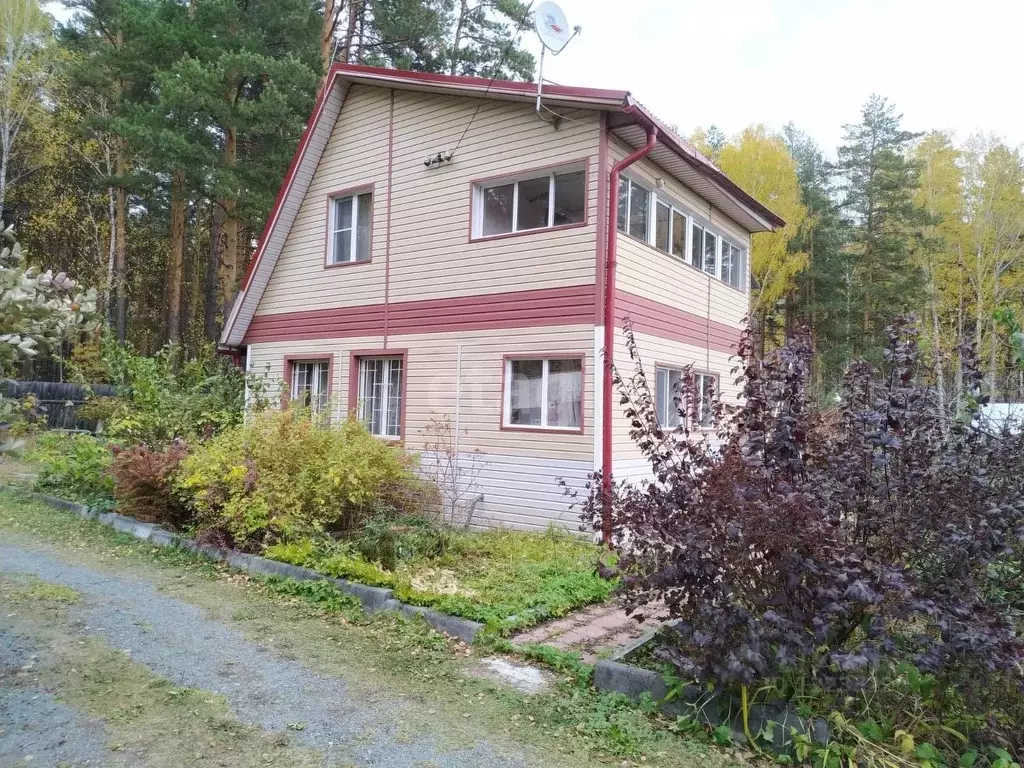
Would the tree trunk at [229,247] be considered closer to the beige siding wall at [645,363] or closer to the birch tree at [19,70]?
the birch tree at [19,70]

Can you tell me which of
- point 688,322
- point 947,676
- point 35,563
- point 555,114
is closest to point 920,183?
point 688,322

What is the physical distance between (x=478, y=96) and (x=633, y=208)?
9.73 ft

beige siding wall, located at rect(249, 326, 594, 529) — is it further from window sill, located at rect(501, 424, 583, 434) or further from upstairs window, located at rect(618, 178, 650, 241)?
upstairs window, located at rect(618, 178, 650, 241)

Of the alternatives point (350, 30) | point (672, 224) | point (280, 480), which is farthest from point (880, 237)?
point (280, 480)

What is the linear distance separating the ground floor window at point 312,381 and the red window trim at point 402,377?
639mm

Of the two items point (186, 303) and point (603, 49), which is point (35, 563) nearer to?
point (603, 49)

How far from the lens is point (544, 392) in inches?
377

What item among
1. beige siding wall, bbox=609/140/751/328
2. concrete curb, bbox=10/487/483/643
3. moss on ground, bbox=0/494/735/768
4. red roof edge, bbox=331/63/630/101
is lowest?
moss on ground, bbox=0/494/735/768

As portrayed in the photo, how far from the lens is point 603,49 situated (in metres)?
11.4

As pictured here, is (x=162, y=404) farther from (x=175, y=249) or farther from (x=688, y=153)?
(x=175, y=249)

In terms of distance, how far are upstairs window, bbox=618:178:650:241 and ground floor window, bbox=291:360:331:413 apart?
602 centimetres

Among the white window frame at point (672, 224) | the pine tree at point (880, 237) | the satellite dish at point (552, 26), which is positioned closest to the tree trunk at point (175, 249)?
the satellite dish at point (552, 26)

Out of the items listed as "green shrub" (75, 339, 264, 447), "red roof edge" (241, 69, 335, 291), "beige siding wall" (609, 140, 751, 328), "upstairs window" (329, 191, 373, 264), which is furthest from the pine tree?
"green shrub" (75, 339, 264, 447)

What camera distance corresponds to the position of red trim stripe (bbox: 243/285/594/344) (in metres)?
9.34
